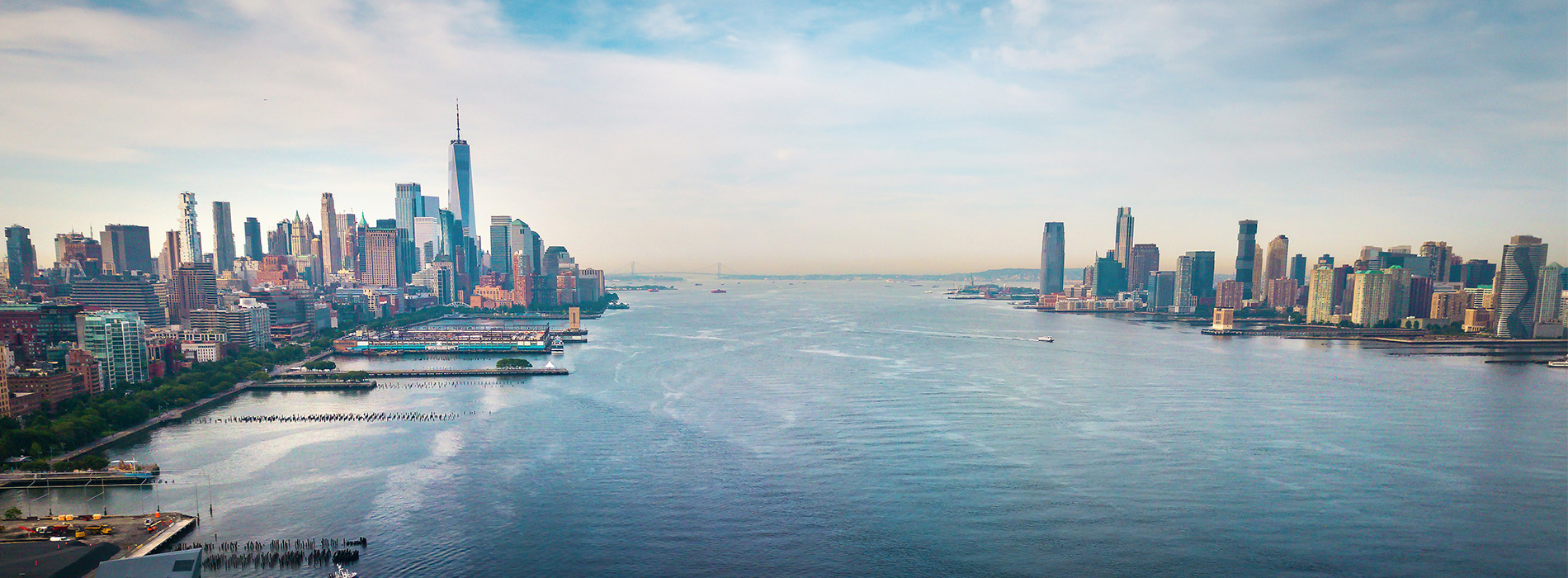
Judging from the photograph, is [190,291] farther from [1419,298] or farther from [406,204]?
[1419,298]

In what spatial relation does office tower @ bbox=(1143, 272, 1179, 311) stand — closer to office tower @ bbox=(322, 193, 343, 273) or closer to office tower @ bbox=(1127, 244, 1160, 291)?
office tower @ bbox=(1127, 244, 1160, 291)

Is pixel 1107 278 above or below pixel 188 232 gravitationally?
below

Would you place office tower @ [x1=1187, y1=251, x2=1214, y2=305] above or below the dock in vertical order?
above

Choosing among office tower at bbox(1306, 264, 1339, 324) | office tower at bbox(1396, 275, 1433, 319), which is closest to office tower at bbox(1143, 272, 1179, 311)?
office tower at bbox(1306, 264, 1339, 324)

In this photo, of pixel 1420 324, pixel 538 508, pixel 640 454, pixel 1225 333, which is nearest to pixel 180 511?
pixel 538 508

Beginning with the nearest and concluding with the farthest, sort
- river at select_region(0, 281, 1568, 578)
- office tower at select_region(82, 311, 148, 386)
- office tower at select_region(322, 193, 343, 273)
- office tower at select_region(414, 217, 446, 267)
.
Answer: river at select_region(0, 281, 1568, 578)
office tower at select_region(82, 311, 148, 386)
office tower at select_region(322, 193, 343, 273)
office tower at select_region(414, 217, 446, 267)

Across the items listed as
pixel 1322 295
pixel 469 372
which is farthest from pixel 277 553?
pixel 1322 295

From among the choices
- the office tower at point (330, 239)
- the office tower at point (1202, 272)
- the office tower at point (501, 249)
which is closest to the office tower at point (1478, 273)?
the office tower at point (1202, 272)

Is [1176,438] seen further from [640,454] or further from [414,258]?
[414,258]
